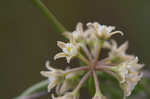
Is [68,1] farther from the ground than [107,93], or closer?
farther from the ground

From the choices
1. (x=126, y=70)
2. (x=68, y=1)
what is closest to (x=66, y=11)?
(x=68, y=1)

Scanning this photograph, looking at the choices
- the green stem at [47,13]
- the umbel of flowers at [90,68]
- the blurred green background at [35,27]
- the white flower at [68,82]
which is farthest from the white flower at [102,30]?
the blurred green background at [35,27]

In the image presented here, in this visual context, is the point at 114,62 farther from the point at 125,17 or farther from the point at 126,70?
the point at 125,17

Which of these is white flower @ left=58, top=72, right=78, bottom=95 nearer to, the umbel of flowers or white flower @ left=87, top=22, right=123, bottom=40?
the umbel of flowers

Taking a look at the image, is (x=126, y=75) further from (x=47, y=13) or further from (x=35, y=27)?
(x=35, y=27)

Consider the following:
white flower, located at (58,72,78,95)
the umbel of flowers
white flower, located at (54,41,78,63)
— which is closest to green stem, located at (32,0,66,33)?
the umbel of flowers

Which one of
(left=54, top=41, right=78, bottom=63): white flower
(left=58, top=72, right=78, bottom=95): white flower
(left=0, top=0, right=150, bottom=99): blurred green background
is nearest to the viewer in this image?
(left=54, top=41, right=78, bottom=63): white flower

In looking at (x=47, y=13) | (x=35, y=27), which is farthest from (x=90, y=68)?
(x=35, y=27)

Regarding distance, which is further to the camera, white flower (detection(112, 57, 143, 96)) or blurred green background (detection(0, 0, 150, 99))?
blurred green background (detection(0, 0, 150, 99))
